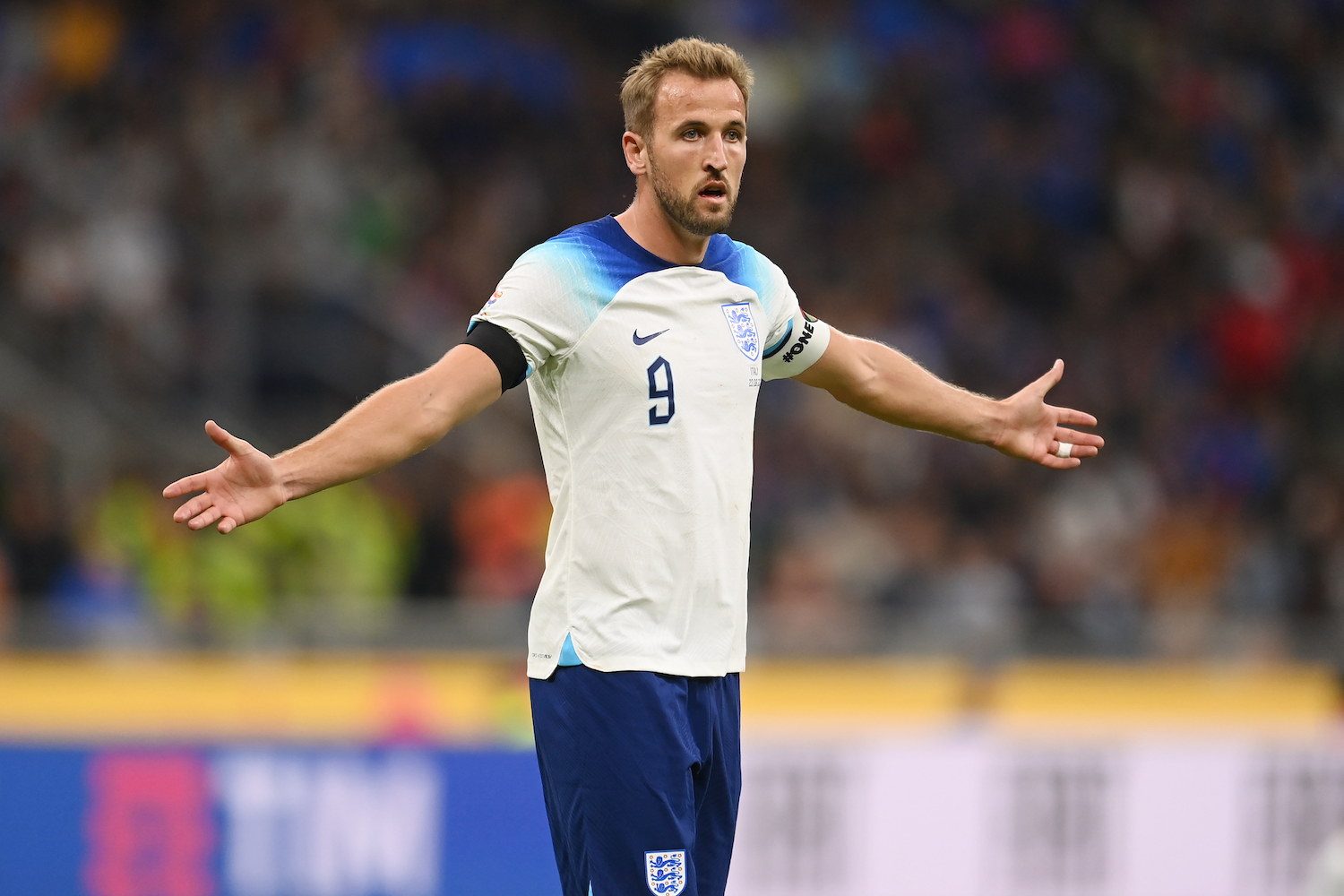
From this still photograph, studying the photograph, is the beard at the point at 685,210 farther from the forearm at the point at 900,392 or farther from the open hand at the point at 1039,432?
the open hand at the point at 1039,432

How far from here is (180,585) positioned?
11773 millimetres

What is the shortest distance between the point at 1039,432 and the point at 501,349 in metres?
1.56

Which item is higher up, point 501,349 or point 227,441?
point 501,349

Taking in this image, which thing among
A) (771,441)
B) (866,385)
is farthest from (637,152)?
(771,441)

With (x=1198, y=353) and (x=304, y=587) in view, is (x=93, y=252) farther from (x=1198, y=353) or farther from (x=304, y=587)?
(x=1198, y=353)

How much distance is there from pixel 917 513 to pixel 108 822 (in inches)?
277

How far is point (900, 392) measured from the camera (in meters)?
4.63

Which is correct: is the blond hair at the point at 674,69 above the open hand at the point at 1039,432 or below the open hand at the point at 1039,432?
above

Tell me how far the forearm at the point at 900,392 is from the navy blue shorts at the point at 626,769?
3.03 ft

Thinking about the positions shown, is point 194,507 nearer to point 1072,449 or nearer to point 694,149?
point 694,149

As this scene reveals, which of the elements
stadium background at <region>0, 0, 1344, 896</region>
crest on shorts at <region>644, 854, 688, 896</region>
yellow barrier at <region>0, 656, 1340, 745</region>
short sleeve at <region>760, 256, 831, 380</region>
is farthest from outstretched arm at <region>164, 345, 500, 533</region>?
yellow barrier at <region>0, 656, 1340, 745</region>

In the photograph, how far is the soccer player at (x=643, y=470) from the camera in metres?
3.98

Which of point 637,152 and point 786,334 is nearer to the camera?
point 637,152

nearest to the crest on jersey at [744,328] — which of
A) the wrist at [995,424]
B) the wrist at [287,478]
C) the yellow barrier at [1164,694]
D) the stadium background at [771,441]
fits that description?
the wrist at [995,424]
